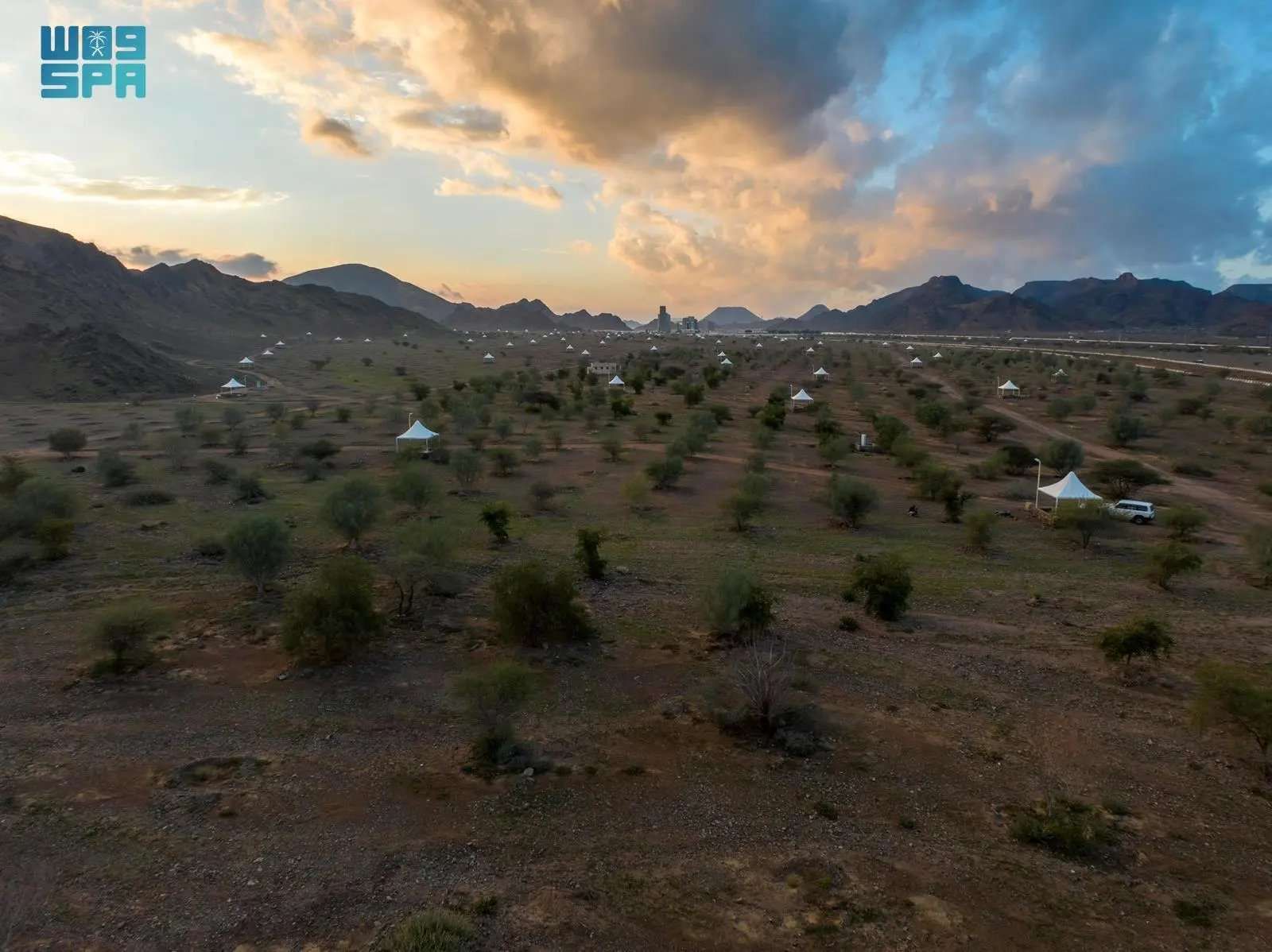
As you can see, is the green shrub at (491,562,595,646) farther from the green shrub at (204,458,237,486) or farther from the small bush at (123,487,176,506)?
the green shrub at (204,458,237,486)

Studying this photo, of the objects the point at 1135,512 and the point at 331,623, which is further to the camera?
the point at 1135,512

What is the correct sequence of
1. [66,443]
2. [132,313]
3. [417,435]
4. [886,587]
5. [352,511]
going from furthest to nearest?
[132,313] < [417,435] < [66,443] < [352,511] < [886,587]

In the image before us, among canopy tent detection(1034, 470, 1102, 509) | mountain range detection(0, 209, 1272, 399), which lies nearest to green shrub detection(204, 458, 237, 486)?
canopy tent detection(1034, 470, 1102, 509)

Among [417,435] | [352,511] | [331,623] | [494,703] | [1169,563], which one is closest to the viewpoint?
[494,703]

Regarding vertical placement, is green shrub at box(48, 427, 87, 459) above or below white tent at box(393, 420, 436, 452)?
below

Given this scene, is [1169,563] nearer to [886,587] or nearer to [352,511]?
[886,587]

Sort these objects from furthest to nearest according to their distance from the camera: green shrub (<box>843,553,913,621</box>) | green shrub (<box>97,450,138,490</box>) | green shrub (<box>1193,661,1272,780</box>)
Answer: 1. green shrub (<box>97,450,138,490</box>)
2. green shrub (<box>843,553,913,621</box>)
3. green shrub (<box>1193,661,1272,780</box>)

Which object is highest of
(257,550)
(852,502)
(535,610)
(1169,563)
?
(852,502)

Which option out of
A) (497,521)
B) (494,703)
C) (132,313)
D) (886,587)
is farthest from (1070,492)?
(132,313)
